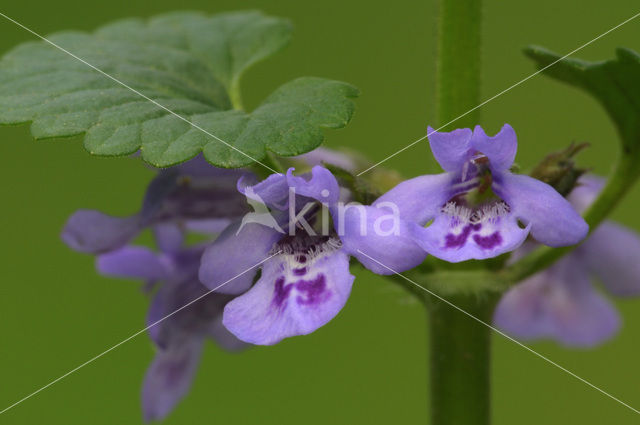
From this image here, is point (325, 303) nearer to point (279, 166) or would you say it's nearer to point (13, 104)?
point (279, 166)

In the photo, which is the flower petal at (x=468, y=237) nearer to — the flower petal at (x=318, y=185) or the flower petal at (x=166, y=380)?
the flower petal at (x=318, y=185)

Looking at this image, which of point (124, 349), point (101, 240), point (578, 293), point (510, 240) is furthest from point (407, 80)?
point (510, 240)

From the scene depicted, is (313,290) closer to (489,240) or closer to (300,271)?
(300,271)

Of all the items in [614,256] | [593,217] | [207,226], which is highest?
[593,217]

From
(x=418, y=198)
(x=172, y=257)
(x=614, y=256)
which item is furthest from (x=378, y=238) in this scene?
(x=614, y=256)

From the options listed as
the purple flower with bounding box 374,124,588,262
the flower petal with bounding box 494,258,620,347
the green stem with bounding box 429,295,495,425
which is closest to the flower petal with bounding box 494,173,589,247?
the purple flower with bounding box 374,124,588,262

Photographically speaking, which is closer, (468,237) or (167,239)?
(468,237)

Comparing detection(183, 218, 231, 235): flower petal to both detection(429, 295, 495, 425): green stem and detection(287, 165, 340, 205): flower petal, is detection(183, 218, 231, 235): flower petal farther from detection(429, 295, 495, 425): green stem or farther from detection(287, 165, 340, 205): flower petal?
detection(287, 165, 340, 205): flower petal
